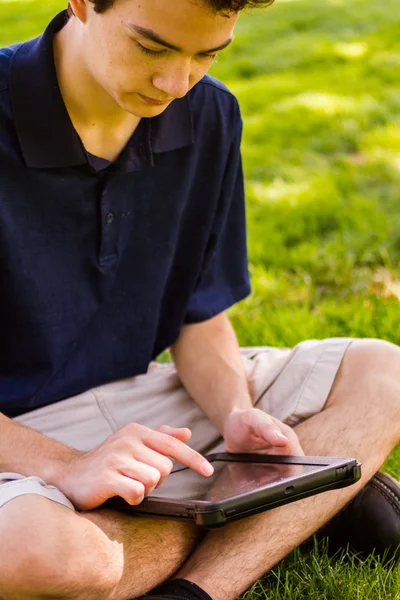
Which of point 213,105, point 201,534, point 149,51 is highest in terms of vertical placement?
point 149,51

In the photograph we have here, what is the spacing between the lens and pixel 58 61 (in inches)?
79.9

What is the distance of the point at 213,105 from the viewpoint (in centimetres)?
228

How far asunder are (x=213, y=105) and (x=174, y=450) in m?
0.94

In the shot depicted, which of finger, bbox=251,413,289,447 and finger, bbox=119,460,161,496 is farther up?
finger, bbox=119,460,161,496

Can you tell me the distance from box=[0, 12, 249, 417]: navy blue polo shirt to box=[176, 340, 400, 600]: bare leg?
0.42m

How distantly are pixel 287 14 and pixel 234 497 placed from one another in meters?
7.32

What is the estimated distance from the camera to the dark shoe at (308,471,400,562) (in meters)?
2.04

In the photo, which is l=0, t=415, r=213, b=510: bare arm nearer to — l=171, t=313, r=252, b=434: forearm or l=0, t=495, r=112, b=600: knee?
l=0, t=495, r=112, b=600: knee

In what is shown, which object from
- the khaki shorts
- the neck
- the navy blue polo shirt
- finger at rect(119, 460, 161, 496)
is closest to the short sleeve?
the navy blue polo shirt

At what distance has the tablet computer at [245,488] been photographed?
1.66 meters

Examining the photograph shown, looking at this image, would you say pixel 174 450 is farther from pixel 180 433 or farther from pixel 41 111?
pixel 41 111

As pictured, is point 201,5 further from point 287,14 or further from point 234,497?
point 287,14

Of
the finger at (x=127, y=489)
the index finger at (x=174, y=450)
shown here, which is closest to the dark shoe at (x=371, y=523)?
the index finger at (x=174, y=450)

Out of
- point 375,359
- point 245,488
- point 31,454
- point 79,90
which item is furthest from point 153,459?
point 79,90
